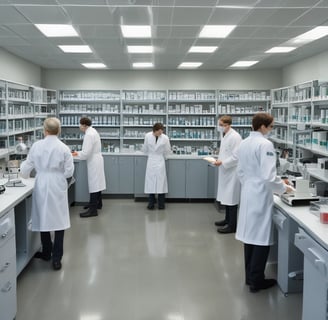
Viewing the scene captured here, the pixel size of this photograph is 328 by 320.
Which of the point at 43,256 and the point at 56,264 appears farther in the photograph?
the point at 43,256

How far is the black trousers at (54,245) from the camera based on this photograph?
434 centimetres

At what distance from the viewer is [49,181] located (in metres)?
4.11

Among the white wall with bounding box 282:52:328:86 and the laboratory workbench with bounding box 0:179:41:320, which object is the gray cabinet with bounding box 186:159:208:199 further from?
the laboratory workbench with bounding box 0:179:41:320

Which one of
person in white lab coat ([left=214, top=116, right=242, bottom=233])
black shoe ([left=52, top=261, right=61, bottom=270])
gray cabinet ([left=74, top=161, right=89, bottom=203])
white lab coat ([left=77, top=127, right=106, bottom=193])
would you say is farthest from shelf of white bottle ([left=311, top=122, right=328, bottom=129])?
gray cabinet ([left=74, top=161, right=89, bottom=203])

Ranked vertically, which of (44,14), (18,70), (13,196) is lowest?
(13,196)

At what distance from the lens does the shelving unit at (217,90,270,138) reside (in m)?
9.59

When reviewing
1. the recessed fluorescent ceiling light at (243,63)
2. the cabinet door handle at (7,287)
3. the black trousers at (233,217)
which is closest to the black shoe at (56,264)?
the cabinet door handle at (7,287)

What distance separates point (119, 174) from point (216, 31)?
359cm

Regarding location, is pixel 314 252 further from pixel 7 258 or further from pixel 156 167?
pixel 156 167

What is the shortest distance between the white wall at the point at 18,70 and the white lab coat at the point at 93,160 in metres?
2.13

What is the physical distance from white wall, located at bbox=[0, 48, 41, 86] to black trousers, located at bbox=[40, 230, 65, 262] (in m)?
3.87

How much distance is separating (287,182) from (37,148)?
2.53 metres

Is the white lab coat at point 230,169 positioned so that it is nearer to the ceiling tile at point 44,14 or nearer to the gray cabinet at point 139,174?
the gray cabinet at point 139,174

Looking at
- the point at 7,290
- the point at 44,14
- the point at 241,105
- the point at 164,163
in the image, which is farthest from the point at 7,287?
the point at 241,105
